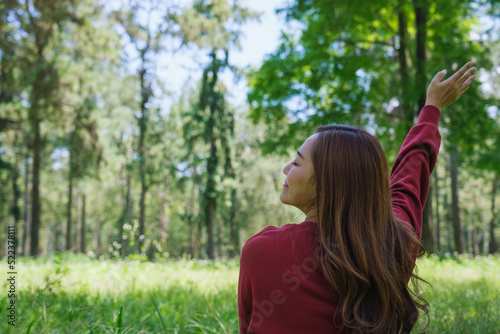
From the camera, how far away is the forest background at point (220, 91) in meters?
9.49

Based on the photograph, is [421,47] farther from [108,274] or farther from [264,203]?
[264,203]

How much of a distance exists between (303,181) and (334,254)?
1.08 ft

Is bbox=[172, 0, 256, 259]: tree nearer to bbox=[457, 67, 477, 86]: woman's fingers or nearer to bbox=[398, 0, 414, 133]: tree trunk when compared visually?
bbox=[398, 0, 414, 133]: tree trunk

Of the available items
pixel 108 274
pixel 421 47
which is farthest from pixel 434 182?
pixel 108 274

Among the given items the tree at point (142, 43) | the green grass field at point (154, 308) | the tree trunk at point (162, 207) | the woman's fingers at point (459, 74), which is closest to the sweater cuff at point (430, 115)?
the woman's fingers at point (459, 74)

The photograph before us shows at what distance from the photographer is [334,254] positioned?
4.85ft

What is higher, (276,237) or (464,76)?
(464,76)

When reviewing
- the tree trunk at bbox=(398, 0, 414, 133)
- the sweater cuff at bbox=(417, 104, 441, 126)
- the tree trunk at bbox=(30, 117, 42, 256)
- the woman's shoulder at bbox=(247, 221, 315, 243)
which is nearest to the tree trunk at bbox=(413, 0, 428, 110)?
the tree trunk at bbox=(398, 0, 414, 133)

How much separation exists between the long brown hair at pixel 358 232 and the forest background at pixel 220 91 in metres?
4.63

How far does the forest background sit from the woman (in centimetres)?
465

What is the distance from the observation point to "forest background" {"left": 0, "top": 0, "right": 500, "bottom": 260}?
9492 mm

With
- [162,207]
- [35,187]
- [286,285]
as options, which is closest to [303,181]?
[286,285]

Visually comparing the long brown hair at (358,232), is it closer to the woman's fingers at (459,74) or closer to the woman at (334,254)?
the woman at (334,254)

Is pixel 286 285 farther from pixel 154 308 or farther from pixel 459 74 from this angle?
pixel 154 308
